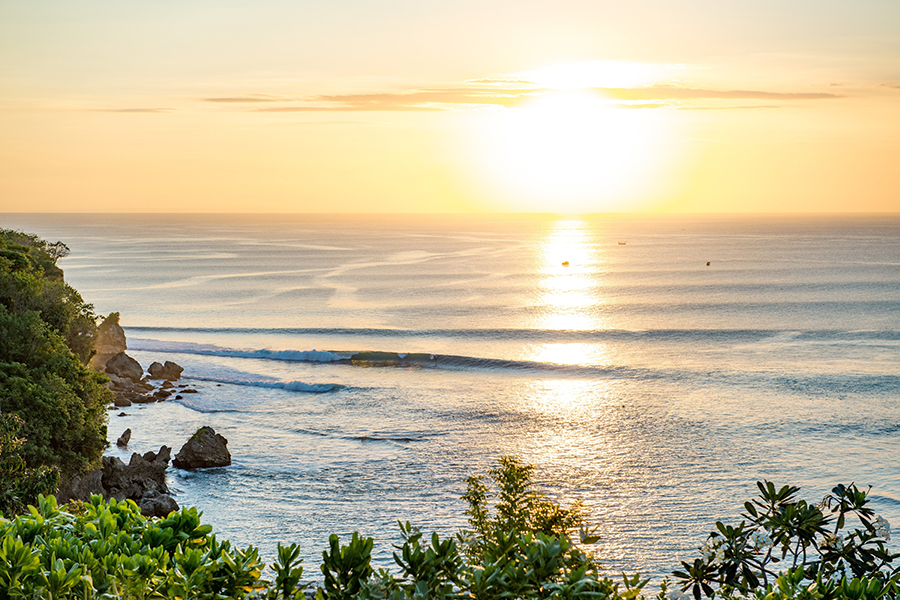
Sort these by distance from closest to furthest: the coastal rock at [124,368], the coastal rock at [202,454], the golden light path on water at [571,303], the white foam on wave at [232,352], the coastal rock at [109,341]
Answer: the coastal rock at [202,454], the coastal rock at [124,368], the coastal rock at [109,341], the white foam on wave at [232,352], the golden light path on water at [571,303]

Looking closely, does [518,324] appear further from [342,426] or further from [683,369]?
[342,426]


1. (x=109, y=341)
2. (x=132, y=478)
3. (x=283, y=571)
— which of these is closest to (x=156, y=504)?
(x=132, y=478)

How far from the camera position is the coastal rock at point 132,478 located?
30.4 metres

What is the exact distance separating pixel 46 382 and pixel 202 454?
427 inches

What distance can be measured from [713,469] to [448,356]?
34.5 m

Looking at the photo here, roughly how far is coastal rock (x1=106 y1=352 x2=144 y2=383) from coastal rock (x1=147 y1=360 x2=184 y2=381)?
134 centimetres

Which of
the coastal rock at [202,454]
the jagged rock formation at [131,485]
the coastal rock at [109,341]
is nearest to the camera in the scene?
the jagged rock formation at [131,485]

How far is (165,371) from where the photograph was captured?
57781mm

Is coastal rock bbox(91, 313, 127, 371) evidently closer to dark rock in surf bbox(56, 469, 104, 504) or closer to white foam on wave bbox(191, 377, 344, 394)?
white foam on wave bbox(191, 377, 344, 394)

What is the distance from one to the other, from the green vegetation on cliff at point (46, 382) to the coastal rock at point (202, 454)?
6.67 m

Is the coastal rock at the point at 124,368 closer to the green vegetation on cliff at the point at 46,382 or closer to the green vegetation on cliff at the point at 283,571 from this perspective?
the green vegetation on cliff at the point at 46,382

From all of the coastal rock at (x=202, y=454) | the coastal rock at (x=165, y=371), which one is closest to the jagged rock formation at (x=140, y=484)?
the coastal rock at (x=202, y=454)

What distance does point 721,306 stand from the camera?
3856 inches

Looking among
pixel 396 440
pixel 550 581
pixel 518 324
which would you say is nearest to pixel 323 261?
pixel 518 324
